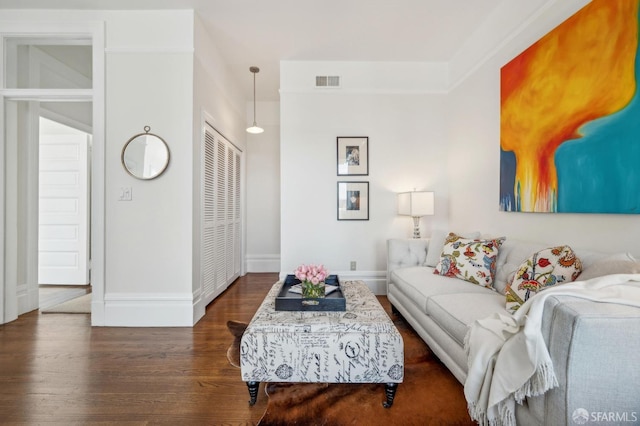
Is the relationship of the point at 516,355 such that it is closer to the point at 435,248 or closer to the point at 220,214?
the point at 435,248

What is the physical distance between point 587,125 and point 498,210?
105 centimetres

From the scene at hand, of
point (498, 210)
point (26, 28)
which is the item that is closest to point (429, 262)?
point (498, 210)

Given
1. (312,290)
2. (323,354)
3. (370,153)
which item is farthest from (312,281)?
(370,153)

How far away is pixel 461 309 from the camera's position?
1.67m

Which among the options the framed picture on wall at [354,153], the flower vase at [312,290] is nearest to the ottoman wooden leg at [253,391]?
the flower vase at [312,290]

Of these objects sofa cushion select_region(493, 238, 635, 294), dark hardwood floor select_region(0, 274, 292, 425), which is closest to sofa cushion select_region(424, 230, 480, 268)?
sofa cushion select_region(493, 238, 635, 294)

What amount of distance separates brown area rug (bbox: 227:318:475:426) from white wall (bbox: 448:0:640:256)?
1233 millimetres

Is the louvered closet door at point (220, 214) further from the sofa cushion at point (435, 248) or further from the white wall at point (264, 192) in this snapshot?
the sofa cushion at point (435, 248)

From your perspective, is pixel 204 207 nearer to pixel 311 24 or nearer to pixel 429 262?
pixel 311 24

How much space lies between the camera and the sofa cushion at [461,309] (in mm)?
1552

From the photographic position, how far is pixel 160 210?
2.64m

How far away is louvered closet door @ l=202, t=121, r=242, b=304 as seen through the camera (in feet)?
10.3

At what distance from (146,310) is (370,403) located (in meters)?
2.15

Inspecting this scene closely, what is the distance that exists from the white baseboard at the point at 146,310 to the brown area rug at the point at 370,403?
1332 mm
